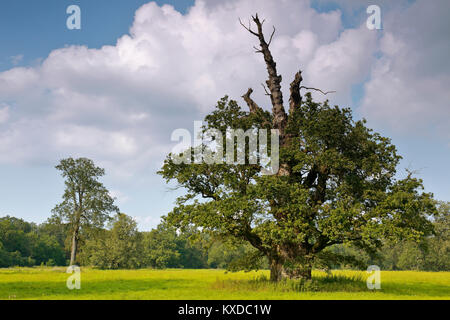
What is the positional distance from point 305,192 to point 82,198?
45.2m

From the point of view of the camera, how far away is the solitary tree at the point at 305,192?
77.7 ft

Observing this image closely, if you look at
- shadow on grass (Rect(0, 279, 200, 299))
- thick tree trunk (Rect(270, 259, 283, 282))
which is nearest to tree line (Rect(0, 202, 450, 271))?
shadow on grass (Rect(0, 279, 200, 299))

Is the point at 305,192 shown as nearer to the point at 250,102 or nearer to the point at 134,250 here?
the point at 250,102

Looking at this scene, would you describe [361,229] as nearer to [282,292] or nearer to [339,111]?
[282,292]

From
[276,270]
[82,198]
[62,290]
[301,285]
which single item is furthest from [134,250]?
[301,285]

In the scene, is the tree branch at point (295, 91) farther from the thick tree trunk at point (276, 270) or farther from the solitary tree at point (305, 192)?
the thick tree trunk at point (276, 270)

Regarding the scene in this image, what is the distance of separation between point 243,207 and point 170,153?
25.2ft

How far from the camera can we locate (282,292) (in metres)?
23.8

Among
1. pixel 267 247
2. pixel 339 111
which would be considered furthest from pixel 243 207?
pixel 339 111

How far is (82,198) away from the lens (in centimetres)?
6034

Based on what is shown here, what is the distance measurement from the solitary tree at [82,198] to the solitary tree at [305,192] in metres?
36.0

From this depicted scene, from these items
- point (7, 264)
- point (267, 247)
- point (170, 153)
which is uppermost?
point (170, 153)

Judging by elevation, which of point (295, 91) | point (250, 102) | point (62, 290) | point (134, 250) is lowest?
point (134, 250)

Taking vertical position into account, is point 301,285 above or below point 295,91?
below
